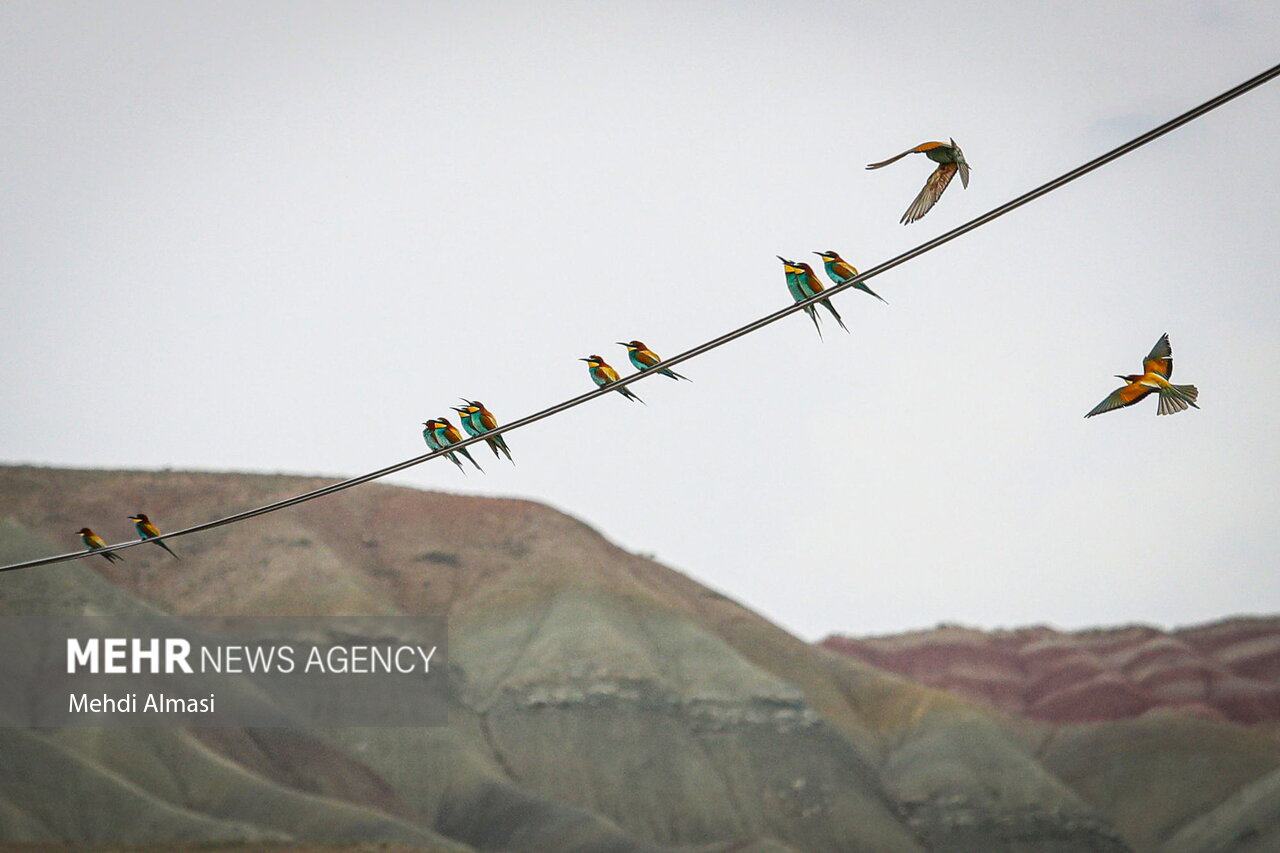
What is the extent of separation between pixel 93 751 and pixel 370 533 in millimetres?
50484

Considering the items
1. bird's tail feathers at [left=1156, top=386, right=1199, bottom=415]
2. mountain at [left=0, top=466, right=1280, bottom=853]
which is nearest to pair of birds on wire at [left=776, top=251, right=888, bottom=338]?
bird's tail feathers at [left=1156, top=386, right=1199, bottom=415]

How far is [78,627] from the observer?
80.8m

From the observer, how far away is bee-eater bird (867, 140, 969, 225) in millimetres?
9929

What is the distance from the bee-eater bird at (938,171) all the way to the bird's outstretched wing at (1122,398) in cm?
181

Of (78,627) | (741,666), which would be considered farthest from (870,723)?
(78,627)

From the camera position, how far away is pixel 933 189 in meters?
10.0

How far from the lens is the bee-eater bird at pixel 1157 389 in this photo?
29.1ft

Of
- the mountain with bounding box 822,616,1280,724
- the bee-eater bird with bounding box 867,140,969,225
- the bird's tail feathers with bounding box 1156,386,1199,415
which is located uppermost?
the mountain with bounding box 822,616,1280,724

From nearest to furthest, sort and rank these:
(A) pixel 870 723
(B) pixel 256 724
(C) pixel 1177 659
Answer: (B) pixel 256 724, (A) pixel 870 723, (C) pixel 1177 659

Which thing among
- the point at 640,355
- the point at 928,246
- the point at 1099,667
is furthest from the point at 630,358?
the point at 1099,667

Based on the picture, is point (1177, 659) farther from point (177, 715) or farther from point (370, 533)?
point (177, 715)

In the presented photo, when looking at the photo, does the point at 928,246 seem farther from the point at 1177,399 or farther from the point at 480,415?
the point at 480,415

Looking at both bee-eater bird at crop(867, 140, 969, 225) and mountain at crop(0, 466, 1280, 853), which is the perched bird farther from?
mountain at crop(0, 466, 1280, 853)

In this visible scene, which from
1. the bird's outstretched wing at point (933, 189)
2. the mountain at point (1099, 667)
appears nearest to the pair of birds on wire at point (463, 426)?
the bird's outstretched wing at point (933, 189)
